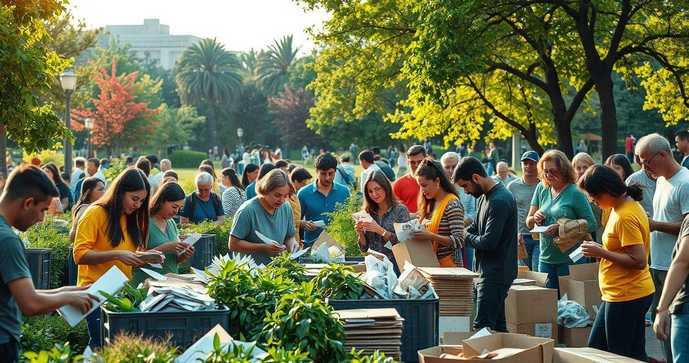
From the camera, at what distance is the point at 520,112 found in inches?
961

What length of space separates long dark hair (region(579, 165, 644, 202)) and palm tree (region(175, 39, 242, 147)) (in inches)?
3175

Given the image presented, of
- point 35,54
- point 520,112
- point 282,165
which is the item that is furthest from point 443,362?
point 520,112

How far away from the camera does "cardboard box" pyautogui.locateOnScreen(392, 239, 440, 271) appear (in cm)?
727

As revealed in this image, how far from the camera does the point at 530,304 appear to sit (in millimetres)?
8195

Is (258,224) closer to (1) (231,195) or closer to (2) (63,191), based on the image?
(1) (231,195)

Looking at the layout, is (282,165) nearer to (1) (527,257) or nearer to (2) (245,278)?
(1) (527,257)

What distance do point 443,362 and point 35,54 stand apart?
21.7 feet

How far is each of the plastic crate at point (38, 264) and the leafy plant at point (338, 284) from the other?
4.94 m

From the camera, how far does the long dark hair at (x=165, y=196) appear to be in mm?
6961

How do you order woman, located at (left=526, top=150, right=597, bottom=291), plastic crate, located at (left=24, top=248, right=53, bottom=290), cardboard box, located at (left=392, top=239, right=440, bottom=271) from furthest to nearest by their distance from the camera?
1. plastic crate, located at (left=24, top=248, right=53, bottom=290)
2. woman, located at (left=526, top=150, right=597, bottom=291)
3. cardboard box, located at (left=392, top=239, right=440, bottom=271)

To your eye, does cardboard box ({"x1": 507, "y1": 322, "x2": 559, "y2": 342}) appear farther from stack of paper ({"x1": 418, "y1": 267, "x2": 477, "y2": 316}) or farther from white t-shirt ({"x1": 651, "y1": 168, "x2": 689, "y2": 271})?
stack of paper ({"x1": 418, "y1": 267, "x2": 477, "y2": 316})

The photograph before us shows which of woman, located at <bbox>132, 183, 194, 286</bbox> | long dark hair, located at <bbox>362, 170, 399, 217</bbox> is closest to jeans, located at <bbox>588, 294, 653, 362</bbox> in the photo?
long dark hair, located at <bbox>362, 170, 399, 217</bbox>

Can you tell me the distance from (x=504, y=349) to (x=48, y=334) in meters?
3.95

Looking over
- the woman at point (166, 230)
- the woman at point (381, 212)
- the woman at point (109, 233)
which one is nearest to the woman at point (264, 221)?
the woman at point (166, 230)
